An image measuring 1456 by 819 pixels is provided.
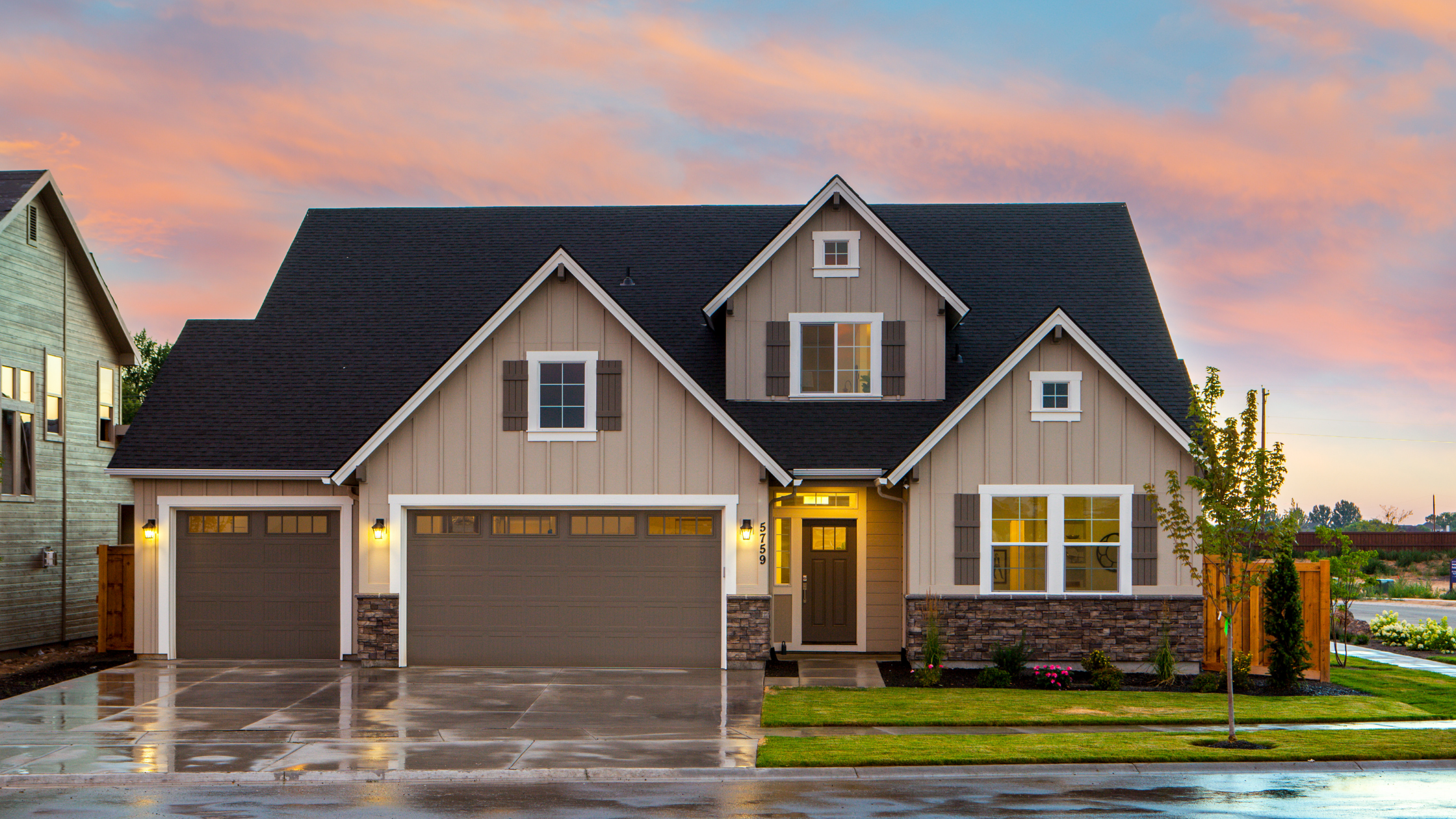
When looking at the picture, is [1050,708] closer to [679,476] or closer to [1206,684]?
[1206,684]

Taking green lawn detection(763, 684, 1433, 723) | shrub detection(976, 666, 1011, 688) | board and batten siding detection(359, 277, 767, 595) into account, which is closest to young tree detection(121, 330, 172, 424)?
board and batten siding detection(359, 277, 767, 595)

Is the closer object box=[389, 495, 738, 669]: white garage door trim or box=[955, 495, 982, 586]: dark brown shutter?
box=[955, 495, 982, 586]: dark brown shutter

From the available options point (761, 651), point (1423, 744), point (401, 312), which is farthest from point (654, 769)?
point (401, 312)

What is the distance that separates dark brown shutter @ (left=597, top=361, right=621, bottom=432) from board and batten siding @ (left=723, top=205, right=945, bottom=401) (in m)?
2.88

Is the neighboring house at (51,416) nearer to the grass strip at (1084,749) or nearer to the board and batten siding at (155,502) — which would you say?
the board and batten siding at (155,502)

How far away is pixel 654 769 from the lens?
1041 centimetres

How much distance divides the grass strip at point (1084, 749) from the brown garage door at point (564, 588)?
574 centimetres

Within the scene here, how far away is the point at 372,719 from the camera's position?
13.1 meters

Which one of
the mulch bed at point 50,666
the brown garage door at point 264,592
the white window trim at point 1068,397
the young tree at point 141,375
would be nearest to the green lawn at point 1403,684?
the white window trim at point 1068,397

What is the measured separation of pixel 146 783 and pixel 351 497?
26.4 feet

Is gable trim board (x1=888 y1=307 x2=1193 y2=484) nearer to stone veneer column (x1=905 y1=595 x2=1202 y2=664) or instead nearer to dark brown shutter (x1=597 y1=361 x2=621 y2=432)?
stone veneer column (x1=905 y1=595 x2=1202 y2=664)

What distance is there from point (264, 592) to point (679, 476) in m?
7.12

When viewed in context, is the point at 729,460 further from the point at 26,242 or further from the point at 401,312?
the point at 26,242

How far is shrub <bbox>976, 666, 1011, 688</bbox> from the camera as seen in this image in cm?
1562
